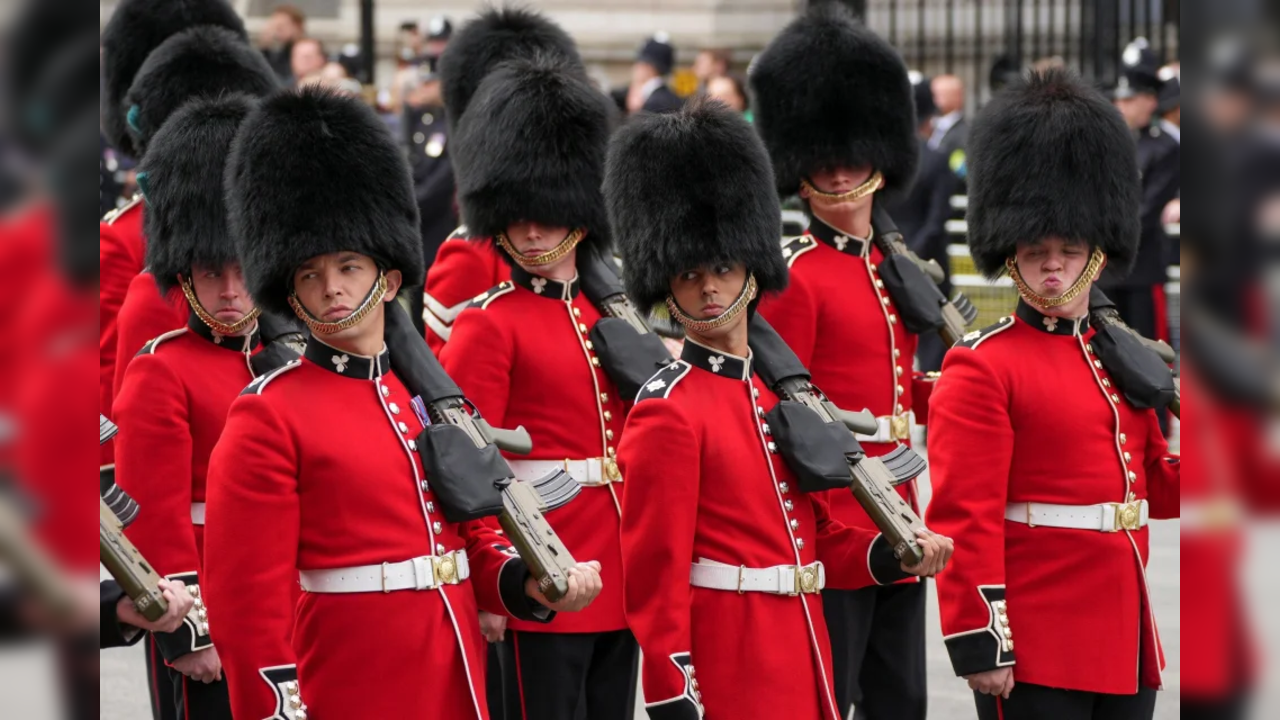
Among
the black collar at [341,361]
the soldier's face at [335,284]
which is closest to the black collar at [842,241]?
the soldier's face at [335,284]

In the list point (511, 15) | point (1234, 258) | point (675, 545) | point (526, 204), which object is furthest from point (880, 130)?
point (1234, 258)

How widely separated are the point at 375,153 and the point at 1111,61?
421 inches

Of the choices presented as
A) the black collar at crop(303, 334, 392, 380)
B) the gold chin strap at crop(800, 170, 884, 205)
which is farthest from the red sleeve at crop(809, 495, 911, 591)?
the gold chin strap at crop(800, 170, 884, 205)

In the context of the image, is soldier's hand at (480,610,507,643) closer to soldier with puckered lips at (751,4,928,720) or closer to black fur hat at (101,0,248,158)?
soldier with puckered lips at (751,4,928,720)

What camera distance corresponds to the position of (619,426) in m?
4.11

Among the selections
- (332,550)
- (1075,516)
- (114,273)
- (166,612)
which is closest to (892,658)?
(1075,516)

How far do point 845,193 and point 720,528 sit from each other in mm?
1868

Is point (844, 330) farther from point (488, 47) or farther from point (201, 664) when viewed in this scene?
point (488, 47)

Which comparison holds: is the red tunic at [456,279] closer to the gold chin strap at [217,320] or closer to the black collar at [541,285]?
the black collar at [541,285]

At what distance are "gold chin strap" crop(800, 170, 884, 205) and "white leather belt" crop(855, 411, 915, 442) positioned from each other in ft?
2.07

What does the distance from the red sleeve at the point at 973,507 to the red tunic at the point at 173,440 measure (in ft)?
4.63

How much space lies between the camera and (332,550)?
2.72m

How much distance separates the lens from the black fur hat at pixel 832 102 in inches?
193

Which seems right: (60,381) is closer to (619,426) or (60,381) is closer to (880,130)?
(619,426)
